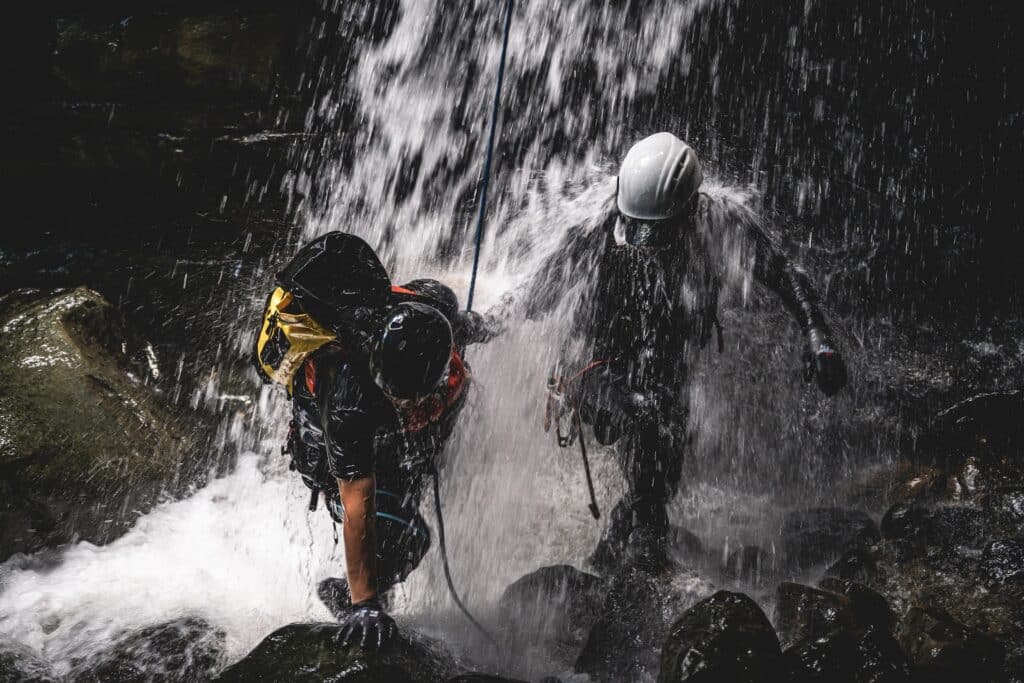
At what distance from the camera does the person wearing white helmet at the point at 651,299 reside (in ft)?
11.4

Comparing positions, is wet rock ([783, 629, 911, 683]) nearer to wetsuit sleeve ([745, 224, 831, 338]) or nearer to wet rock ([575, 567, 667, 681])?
wet rock ([575, 567, 667, 681])

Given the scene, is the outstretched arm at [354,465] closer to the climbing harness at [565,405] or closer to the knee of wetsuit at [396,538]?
the knee of wetsuit at [396,538]

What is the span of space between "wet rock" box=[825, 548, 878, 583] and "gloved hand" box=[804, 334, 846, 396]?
1.66 m

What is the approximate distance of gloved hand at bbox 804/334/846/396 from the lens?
318 centimetres

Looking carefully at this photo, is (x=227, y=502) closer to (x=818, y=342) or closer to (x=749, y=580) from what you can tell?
(x=749, y=580)

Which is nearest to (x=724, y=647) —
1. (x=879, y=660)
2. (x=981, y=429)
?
(x=879, y=660)

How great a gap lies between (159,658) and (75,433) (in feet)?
8.21

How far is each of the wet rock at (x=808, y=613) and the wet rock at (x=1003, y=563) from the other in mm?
1099

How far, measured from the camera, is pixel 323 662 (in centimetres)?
252

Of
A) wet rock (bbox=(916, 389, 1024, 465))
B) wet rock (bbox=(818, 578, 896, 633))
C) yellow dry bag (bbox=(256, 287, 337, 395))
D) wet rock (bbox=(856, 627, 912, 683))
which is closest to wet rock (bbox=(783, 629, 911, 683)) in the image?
wet rock (bbox=(856, 627, 912, 683))

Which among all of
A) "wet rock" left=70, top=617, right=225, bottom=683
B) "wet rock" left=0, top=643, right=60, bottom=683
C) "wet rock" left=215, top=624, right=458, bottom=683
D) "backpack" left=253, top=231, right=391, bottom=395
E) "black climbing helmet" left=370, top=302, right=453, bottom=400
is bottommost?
"wet rock" left=0, top=643, right=60, bottom=683

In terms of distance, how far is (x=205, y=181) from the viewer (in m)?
6.66

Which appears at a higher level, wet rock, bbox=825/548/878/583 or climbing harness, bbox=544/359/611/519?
climbing harness, bbox=544/359/611/519

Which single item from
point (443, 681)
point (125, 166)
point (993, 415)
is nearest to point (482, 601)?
point (443, 681)
